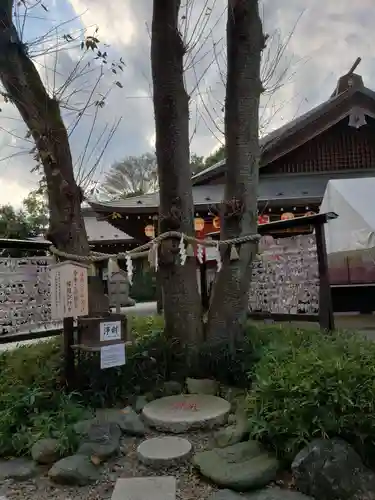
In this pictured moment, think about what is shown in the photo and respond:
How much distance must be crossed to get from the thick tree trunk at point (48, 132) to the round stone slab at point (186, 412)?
1458 millimetres

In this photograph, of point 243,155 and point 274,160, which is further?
point 274,160

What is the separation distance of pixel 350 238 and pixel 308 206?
168 inches

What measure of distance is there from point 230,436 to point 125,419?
78 centimetres

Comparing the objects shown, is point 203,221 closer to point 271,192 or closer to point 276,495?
point 271,192

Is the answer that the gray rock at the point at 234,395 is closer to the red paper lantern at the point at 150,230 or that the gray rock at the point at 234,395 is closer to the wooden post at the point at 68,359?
the wooden post at the point at 68,359

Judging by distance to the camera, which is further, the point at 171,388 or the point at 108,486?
the point at 171,388

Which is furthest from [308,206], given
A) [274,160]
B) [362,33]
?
[362,33]

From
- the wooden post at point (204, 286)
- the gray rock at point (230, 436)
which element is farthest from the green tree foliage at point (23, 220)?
the gray rock at point (230, 436)

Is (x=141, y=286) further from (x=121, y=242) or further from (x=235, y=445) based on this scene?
(x=235, y=445)

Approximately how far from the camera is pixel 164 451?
2.79 m

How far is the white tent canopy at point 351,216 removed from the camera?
5559 millimetres

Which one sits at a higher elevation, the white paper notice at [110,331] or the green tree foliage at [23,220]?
the green tree foliage at [23,220]

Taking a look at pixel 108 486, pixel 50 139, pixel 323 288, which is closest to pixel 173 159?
pixel 50 139

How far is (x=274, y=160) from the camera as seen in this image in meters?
10.7
